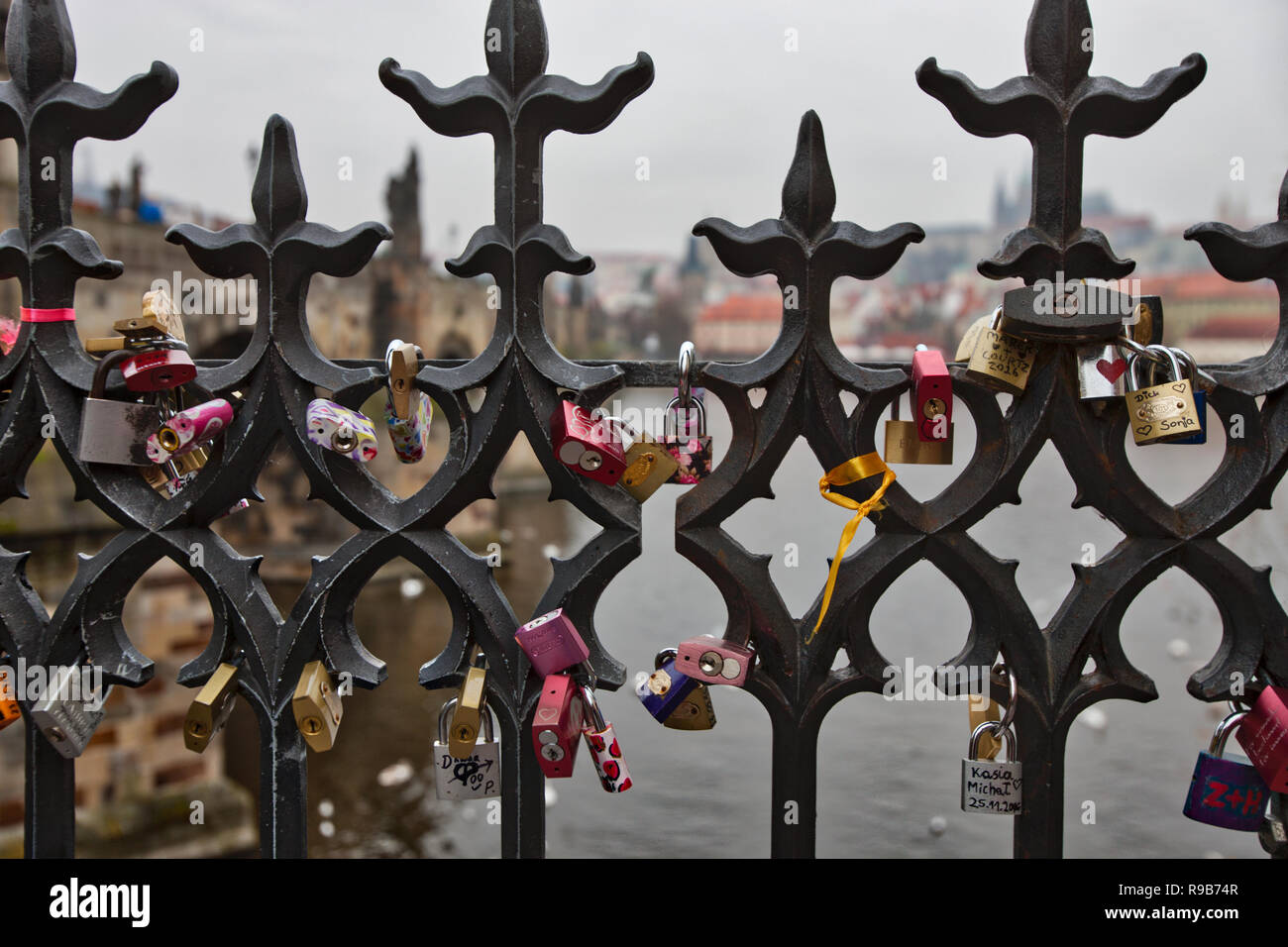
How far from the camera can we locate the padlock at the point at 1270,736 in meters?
1.89

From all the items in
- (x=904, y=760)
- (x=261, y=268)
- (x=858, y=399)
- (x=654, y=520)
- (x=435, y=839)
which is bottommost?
(x=435, y=839)

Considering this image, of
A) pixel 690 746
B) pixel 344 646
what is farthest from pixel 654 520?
pixel 344 646

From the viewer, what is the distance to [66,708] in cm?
210

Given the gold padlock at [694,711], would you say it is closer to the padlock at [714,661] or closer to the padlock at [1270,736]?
the padlock at [714,661]

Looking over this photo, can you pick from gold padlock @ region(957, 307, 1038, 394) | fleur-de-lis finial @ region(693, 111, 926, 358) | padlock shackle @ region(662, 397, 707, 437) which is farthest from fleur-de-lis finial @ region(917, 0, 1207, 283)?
padlock shackle @ region(662, 397, 707, 437)

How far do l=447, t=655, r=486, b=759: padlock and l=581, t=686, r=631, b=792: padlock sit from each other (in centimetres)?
21

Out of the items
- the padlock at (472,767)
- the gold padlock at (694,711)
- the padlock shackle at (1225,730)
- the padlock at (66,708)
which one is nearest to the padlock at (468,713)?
the padlock at (472,767)

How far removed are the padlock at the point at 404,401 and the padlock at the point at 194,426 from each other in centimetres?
34

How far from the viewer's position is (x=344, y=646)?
205cm

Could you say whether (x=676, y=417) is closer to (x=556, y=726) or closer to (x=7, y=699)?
Answer: (x=556, y=726)

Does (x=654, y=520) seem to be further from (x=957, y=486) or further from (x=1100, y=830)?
(x=957, y=486)

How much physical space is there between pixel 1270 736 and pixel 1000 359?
3.07 ft

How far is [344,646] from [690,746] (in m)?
23.6

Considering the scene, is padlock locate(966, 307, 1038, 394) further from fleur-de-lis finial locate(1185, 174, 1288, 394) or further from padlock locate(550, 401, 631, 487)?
padlock locate(550, 401, 631, 487)
